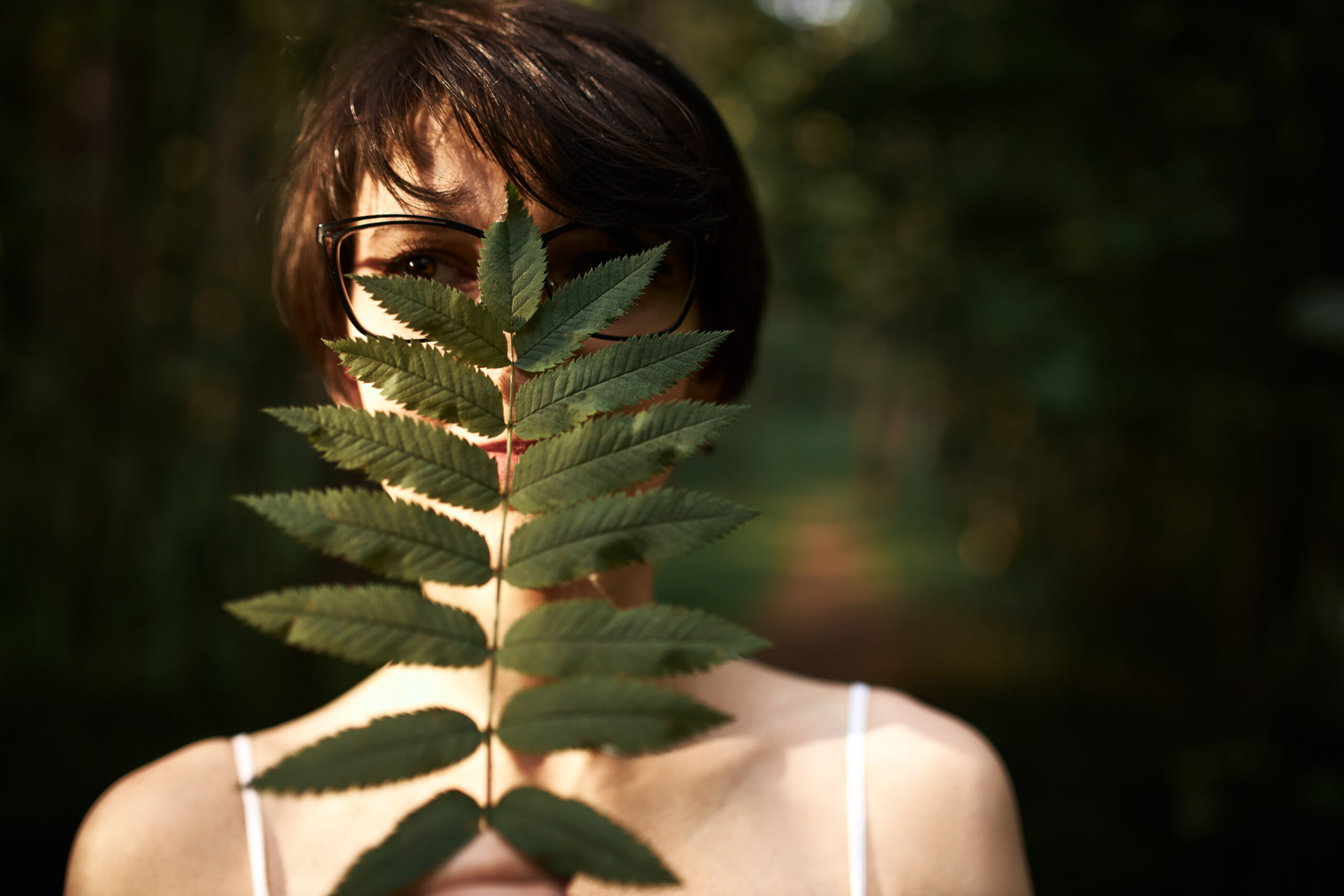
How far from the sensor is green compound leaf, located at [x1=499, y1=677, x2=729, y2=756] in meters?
0.58

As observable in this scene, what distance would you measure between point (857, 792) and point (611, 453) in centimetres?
101

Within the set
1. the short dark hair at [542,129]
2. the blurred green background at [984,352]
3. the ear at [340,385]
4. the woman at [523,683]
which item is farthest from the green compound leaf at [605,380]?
the blurred green background at [984,352]

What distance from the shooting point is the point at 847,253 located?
20.0ft

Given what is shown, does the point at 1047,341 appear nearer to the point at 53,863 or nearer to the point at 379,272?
the point at 379,272

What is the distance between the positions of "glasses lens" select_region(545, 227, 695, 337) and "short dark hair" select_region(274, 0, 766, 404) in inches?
1.0

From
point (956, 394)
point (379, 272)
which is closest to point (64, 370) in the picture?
point (379, 272)

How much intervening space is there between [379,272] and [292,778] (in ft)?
2.75

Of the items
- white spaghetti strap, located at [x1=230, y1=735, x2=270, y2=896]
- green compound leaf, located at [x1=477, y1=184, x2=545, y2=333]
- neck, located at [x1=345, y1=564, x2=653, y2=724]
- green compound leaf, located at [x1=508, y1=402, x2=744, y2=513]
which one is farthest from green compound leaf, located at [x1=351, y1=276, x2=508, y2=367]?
white spaghetti strap, located at [x1=230, y1=735, x2=270, y2=896]

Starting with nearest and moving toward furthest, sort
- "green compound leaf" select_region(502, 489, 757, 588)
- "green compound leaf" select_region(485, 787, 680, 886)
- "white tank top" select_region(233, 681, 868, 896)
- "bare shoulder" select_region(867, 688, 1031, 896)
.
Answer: "green compound leaf" select_region(485, 787, 680, 886) → "green compound leaf" select_region(502, 489, 757, 588) → "white tank top" select_region(233, 681, 868, 896) → "bare shoulder" select_region(867, 688, 1031, 896)

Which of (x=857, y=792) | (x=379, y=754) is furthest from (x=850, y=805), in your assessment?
(x=379, y=754)

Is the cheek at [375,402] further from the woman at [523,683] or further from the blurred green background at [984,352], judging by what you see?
the blurred green background at [984,352]

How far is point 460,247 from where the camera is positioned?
113cm

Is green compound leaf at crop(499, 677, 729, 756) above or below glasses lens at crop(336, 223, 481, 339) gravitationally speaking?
below

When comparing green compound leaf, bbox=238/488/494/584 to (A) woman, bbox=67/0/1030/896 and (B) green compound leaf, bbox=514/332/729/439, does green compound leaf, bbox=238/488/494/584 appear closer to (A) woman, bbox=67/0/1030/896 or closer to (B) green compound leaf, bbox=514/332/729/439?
(B) green compound leaf, bbox=514/332/729/439
